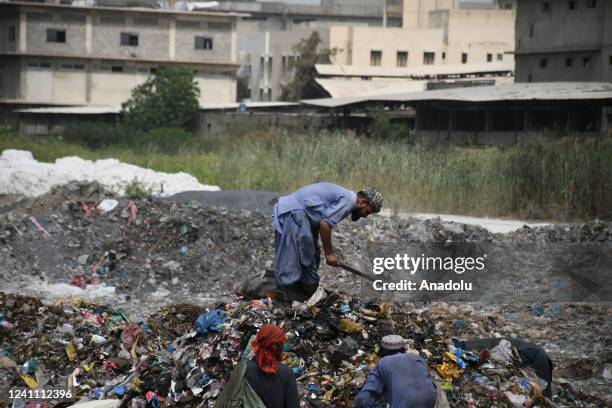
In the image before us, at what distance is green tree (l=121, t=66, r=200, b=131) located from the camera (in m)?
43.8

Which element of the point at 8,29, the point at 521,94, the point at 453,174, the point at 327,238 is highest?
the point at 8,29

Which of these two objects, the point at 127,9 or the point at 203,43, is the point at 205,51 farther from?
the point at 127,9

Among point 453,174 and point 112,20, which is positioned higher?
point 112,20

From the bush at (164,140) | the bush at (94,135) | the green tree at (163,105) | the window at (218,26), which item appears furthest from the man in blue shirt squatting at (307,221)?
the window at (218,26)

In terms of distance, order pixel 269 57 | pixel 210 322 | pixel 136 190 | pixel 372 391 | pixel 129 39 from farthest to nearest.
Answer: pixel 269 57
pixel 129 39
pixel 136 190
pixel 210 322
pixel 372 391

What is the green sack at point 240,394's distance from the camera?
224 inches

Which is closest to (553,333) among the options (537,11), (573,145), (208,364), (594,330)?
(594,330)

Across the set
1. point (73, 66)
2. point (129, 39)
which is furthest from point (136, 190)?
point (129, 39)

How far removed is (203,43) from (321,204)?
4650 centimetres

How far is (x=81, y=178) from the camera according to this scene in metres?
20.8

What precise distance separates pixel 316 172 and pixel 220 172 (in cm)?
241

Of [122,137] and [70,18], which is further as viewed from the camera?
[70,18]

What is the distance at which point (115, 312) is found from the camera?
9.92 metres

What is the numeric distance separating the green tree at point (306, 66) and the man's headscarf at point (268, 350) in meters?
50.2
